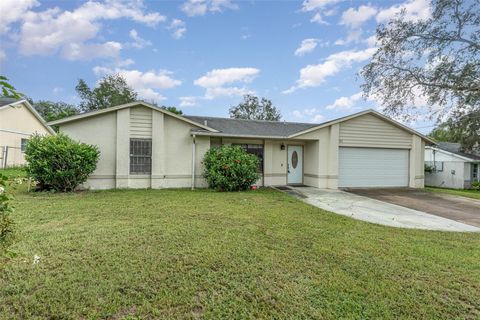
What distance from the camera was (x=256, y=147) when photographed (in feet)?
41.0

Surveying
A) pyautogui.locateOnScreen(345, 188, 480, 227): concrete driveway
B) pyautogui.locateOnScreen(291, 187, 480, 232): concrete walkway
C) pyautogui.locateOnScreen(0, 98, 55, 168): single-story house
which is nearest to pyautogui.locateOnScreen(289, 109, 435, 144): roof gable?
pyautogui.locateOnScreen(291, 187, 480, 232): concrete walkway

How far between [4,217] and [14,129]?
839 inches

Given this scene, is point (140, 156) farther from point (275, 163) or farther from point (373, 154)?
point (373, 154)

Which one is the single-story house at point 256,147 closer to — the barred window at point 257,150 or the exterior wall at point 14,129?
the barred window at point 257,150

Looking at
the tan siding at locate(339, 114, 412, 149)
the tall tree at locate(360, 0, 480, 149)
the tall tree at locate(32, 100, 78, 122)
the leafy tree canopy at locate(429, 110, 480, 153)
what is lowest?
the tan siding at locate(339, 114, 412, 149)

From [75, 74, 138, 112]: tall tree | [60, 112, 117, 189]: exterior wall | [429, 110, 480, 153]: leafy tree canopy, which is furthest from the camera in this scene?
[75, 74, 138, 112]: tall tree

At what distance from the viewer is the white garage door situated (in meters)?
12.5

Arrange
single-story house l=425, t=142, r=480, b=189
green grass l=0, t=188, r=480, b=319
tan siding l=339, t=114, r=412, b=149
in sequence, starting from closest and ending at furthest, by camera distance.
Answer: green grass l=0, t=188, r=480, b=319 → tan siding l=339, t=114, r=412, b=149 → single-story house l=425, t=142, r=480, b=189

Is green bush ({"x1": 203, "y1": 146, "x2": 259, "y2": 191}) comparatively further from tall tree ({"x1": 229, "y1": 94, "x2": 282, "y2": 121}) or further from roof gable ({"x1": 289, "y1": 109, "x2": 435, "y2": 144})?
tall tree ({"x1": 229, "y1": 94, "x2": 282, "y2": 121})

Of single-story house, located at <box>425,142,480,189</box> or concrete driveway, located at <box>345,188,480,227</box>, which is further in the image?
single-story house, located at <box>425,142,480,189</box>

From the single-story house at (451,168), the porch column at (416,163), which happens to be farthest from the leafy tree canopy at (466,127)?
the porch column at (416,163)

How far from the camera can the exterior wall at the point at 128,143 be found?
10.5m

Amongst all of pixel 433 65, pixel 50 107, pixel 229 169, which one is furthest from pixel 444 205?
pixel 50 107

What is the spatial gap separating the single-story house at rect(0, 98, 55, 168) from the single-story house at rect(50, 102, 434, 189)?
9.21m
